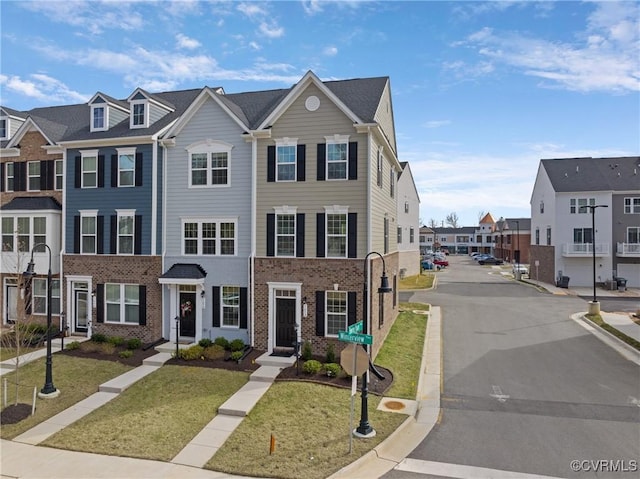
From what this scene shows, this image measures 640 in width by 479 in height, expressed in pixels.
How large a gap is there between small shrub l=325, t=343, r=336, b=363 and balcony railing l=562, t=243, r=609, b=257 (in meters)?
32.1

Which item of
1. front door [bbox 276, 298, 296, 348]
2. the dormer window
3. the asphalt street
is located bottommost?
the asphalt street

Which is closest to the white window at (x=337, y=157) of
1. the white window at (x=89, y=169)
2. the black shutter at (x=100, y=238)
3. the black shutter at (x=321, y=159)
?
the black shutter at (x=321, y=159)

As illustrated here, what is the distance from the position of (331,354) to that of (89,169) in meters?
14.7

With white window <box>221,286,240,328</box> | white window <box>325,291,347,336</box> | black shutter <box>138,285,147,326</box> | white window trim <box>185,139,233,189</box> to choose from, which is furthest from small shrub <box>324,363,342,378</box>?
black shutter <box>138,285,147,326</box>

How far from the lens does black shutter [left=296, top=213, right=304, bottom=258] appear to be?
17.3 m

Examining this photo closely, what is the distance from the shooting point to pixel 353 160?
661 inches

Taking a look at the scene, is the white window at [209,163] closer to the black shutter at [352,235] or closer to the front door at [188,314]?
the front door at [188,314]

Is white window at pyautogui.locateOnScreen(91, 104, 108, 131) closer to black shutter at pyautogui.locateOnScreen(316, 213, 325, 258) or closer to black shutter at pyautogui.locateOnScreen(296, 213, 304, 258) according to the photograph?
black shutter at pyautogui.locateOnScreen(296, 213, 304, 258)

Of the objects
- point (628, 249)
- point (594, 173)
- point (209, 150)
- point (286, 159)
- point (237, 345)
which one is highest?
point (594, 173)

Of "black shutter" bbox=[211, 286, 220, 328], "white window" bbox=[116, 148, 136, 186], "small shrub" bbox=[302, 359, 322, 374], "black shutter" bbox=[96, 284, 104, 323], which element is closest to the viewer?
"small shrub" bbox=[302, 359, 322, 374]

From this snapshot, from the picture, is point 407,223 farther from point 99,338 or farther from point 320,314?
point 99,338

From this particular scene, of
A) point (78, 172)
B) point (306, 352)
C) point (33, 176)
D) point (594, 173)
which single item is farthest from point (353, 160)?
point (594, 173)

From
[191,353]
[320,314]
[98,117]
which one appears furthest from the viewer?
[98,117]

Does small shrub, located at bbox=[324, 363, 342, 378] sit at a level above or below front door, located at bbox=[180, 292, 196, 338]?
below
